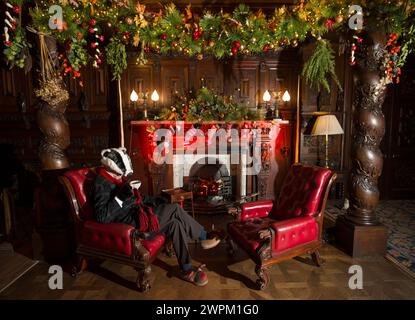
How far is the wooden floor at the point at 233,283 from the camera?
9.34ft

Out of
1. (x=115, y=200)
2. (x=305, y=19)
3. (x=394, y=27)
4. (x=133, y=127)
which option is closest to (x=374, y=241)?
(x=394, y=27)

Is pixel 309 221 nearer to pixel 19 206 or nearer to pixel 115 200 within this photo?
pixel 115 200

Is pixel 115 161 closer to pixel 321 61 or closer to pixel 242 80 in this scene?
pixel 321 61

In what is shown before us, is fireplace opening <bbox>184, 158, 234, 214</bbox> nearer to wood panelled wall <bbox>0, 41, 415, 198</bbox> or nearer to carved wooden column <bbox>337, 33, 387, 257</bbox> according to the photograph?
wood panelled wall <bbox>0, 41, 415, 198</bbox>

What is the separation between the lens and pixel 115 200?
3039 millimetres

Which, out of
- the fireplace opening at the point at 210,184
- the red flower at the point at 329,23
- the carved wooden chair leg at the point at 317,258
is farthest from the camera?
the fireplace opening at the point at 210,184

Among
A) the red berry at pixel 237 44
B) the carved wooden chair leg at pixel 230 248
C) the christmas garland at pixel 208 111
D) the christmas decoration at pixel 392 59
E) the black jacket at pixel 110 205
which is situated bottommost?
the carved wooden chair leg at pixel 230 248

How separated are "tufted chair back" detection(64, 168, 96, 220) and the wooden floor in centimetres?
73

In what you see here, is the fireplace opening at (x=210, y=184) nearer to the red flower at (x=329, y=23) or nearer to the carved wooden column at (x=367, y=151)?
the carved wooden column at (x=367, y=151)

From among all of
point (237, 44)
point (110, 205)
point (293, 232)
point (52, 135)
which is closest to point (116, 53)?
point (52, 135)

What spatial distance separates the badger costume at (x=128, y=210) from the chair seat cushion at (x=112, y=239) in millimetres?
86

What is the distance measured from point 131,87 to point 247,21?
308cm

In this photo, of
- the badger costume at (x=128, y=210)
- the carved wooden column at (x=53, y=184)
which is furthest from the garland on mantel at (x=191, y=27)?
the badger costume at (x=128, y=210)

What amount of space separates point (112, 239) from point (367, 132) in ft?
11.0
